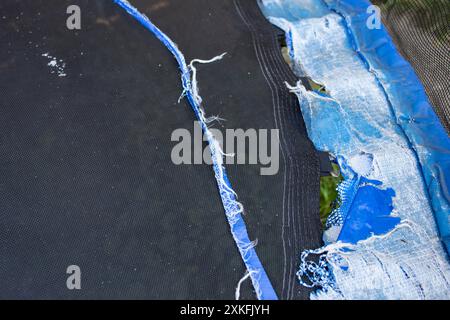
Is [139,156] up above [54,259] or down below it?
above

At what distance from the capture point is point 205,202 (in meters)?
1.35

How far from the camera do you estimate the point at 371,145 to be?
1.44 meters

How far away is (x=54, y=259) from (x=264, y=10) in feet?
3.82

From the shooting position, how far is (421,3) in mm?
1676

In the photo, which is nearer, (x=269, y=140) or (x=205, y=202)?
(x=205, y=202)

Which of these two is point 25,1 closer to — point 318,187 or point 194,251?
point 194,251

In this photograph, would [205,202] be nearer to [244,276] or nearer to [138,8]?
[244,276]

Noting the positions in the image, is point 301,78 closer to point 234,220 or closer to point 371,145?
point 371,145

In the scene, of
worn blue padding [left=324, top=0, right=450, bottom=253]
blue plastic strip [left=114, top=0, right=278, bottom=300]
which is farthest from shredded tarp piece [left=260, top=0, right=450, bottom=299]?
blue plastic strip [left=114, top=0, right=278, bottom=300]

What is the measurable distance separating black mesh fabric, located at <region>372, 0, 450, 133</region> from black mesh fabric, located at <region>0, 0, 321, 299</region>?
44 cm
